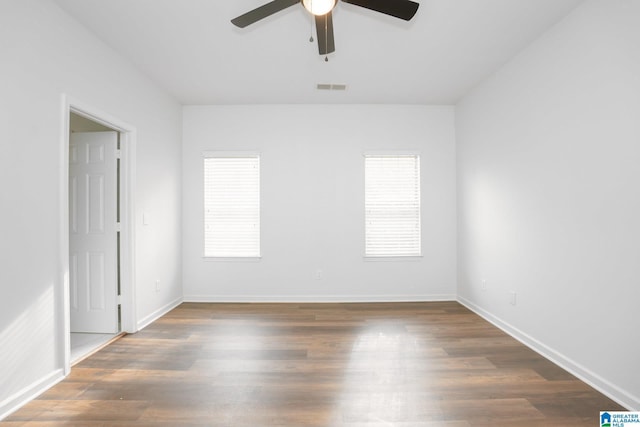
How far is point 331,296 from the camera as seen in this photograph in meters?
4.80

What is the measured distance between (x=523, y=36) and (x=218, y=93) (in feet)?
11.6

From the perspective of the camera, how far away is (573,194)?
8.68ft

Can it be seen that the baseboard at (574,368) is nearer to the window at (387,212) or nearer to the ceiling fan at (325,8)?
the window at (387,212)

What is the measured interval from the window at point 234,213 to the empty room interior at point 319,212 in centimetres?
3

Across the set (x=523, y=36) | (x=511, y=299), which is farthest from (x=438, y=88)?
(x=511, y=299)

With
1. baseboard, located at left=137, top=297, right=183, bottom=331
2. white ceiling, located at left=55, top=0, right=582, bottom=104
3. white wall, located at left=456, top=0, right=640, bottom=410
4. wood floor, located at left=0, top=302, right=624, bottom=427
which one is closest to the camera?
wood floor, located at left=0, top=302, right=624, bottom=427

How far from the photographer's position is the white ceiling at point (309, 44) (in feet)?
8.63

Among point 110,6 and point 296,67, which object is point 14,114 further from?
point 296,67

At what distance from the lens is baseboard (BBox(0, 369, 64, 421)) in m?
2.09

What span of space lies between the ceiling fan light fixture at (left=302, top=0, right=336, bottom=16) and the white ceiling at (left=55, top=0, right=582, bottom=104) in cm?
68

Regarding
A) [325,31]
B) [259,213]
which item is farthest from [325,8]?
[259,213]

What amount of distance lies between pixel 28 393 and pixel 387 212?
422 centimetres

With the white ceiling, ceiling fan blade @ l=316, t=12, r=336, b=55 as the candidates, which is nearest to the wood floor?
ceiling fan blade @ l=316, t=12, r=336, b=55

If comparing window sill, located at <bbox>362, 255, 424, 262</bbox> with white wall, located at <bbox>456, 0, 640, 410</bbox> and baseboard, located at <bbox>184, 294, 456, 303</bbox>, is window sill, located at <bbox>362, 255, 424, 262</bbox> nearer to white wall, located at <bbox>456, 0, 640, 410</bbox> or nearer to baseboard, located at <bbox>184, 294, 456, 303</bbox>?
baseboard, located at <bbox>184, 294, 456, 303</bbox>
